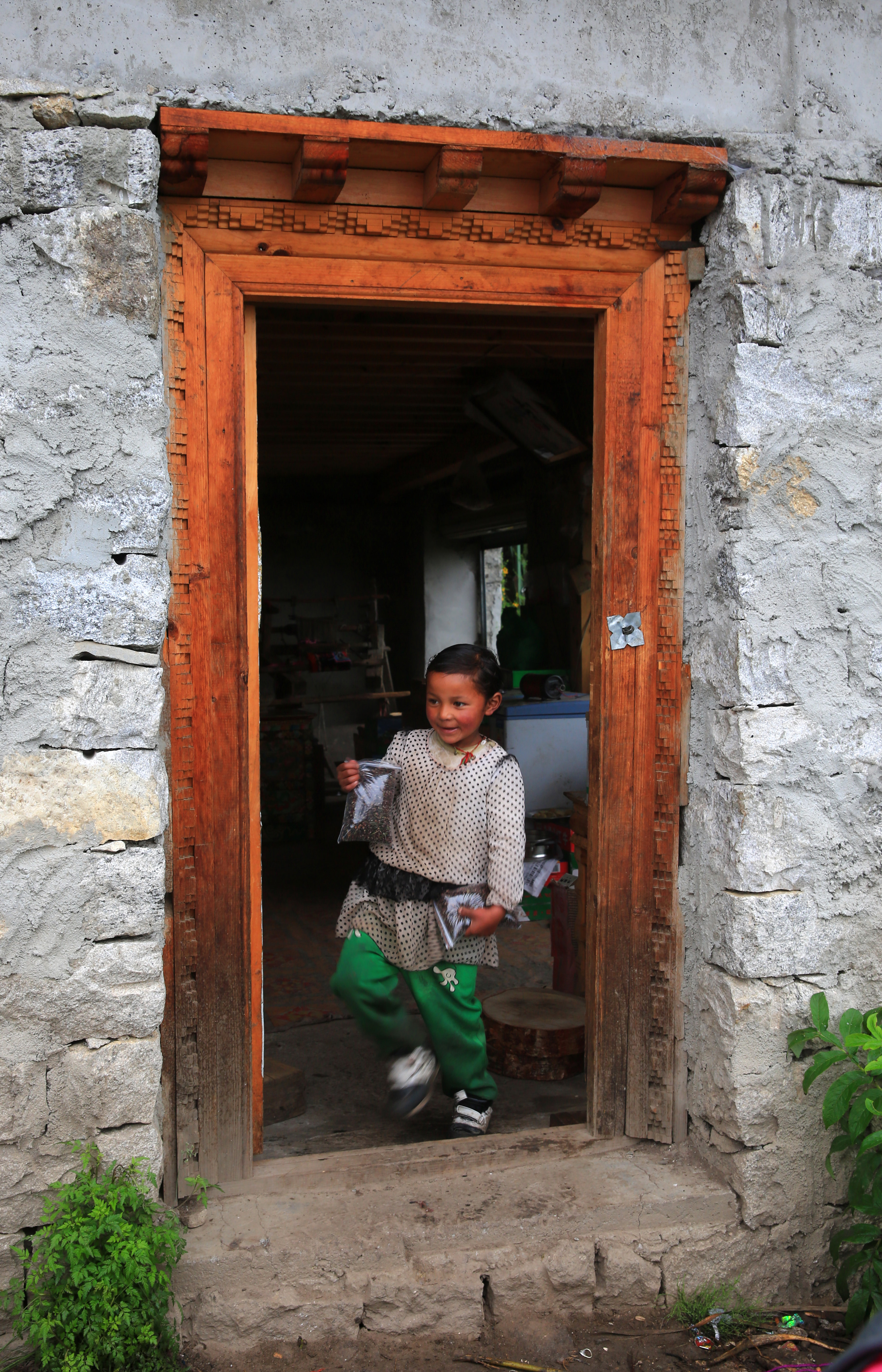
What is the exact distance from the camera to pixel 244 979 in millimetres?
2439

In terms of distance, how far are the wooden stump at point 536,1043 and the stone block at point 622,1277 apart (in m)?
1.01

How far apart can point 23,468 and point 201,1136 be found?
5.20ft

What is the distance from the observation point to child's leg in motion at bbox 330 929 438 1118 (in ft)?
9.68

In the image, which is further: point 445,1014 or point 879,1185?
point 445,1014

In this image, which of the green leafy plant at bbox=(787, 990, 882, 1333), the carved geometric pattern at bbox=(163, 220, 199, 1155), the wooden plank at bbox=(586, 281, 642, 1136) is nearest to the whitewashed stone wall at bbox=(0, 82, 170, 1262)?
the carved geometric pattern at bbox=(163, 220, 199, 1155)

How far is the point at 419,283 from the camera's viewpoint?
242 centimetres

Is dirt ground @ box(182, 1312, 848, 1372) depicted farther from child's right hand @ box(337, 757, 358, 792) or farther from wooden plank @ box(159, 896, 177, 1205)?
child's right hand @ box(337, 757, 358, 792)

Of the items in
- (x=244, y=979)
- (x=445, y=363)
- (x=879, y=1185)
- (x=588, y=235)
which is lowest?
(x=879, y=1185)

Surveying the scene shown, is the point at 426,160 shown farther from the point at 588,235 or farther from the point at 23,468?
the point at 23,468

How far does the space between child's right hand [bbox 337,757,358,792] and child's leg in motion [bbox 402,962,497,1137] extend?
1.94 ft

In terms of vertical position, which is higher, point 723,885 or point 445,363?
point 445,363

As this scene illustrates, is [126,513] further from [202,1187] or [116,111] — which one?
[202,1187]

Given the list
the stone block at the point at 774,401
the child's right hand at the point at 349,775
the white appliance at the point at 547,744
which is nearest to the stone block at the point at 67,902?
the child's right hand at the point at 349,775

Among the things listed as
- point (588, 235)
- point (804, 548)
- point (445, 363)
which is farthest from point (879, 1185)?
point (445, 363)
